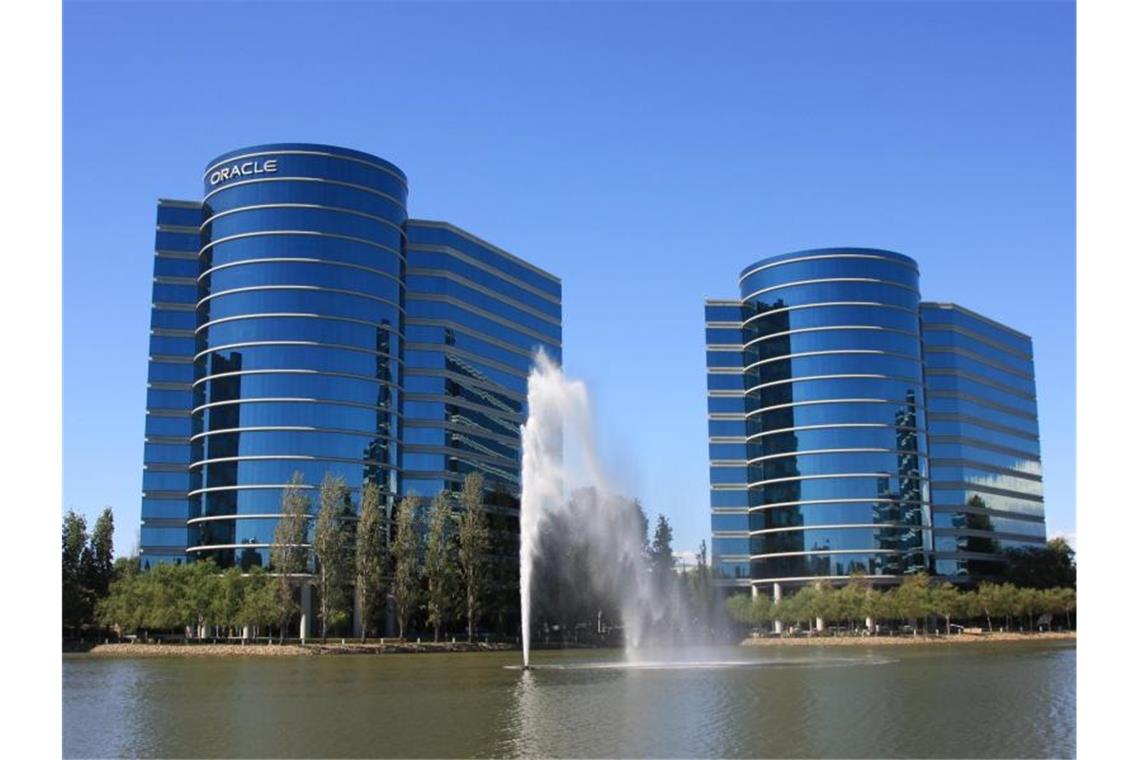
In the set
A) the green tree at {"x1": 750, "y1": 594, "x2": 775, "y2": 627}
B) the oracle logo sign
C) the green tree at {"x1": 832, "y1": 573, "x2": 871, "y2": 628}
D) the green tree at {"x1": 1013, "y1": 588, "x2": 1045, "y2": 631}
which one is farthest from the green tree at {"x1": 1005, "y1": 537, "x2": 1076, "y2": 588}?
the oracle logo sign

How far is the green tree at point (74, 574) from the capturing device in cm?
12006

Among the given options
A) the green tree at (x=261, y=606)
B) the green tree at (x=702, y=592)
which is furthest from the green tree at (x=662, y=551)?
the green tree at (x=261, y=606)

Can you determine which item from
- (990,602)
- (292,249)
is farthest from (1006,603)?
(292,249)

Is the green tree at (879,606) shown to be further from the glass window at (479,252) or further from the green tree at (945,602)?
the glass window at (479,252)

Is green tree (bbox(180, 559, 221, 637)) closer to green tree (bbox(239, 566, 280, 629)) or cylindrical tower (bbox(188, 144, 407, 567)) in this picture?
green tree (bbox(239, 566, 280, 629))

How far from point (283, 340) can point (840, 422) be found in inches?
3084

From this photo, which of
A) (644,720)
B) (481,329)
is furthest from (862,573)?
(644,720)

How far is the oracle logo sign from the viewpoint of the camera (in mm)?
137625

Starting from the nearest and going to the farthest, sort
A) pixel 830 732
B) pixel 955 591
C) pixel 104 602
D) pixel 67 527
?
pixel 830 732 → pixel 104 602 → pixel 67 527 → pixel 955 591

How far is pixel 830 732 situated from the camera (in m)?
37.7

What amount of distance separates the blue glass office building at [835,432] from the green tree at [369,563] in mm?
68936
